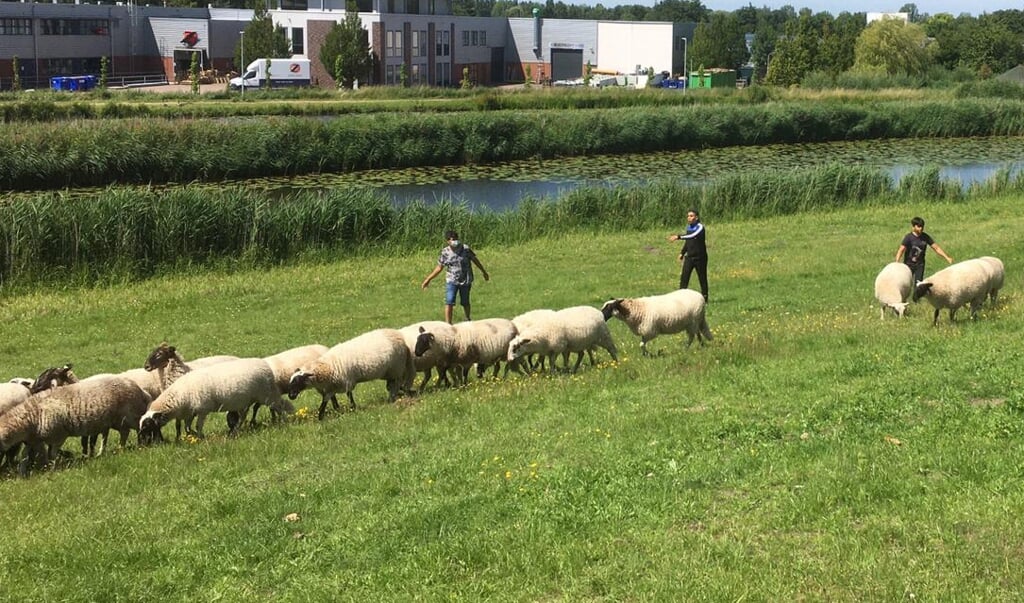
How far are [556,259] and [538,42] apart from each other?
9385 cm

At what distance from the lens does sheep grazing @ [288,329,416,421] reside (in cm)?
1506

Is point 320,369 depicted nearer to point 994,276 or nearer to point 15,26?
point 994,276

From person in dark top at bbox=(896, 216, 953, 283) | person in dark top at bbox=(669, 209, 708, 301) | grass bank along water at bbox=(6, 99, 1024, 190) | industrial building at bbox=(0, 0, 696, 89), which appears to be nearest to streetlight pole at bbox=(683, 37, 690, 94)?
industrial building at bbox=(0, 0, 696, 89)

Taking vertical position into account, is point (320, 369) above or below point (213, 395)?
above

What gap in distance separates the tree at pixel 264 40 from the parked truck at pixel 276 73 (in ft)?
3.92

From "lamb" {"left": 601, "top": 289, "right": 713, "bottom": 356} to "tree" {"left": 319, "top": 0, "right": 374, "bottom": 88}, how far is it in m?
81.8

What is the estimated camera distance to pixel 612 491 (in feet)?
33.0

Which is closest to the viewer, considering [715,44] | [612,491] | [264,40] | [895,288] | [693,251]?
[612,491]

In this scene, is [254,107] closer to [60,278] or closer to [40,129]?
[40,129]

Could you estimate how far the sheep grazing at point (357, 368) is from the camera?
1506cm

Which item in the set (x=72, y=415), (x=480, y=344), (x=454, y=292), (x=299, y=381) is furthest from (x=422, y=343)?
(x=454, y=292)

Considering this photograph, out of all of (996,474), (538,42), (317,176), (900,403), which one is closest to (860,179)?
(317,176)

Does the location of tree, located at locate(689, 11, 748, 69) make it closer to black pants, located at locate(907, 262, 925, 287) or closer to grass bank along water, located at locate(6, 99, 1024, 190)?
grass bank along water, located at locate(6, 99, 1024, 190)

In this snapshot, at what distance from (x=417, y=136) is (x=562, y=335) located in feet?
143
